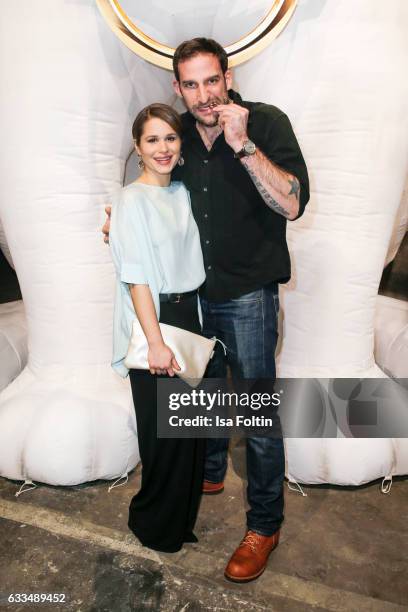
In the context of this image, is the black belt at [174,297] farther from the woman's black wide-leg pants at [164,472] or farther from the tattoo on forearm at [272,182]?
the tattoo on forearm at [272,182]

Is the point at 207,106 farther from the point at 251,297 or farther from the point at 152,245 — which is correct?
the point at 251,297

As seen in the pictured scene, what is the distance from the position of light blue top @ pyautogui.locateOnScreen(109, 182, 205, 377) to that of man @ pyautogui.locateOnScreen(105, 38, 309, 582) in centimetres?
4

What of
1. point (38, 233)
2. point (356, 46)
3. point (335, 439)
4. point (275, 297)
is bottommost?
point (335, 439)

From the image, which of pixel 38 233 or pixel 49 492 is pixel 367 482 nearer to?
pixel 49 492

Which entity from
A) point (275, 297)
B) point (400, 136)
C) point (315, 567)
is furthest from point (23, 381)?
point (400, 136)

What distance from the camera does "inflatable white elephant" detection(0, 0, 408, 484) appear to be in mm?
1416

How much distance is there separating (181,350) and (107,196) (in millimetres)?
520

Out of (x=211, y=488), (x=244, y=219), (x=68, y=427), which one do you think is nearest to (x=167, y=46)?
(x=244, y=219)

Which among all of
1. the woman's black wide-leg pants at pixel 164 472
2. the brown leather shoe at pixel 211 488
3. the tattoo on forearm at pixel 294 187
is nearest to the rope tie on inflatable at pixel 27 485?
the woman's black wide-leg pants at pixel 164 472

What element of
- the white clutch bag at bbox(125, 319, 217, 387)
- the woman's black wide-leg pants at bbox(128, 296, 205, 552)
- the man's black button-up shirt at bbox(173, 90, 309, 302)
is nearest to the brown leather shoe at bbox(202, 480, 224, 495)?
the woman's black wide-leg pants at bbox(128, 296, 205, 552)

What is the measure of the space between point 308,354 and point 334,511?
418 mm

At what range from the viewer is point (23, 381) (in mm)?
1676

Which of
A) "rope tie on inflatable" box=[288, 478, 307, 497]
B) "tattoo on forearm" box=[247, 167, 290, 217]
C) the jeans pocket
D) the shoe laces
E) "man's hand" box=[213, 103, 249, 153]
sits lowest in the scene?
"rope tie on inflatable" box=[288, 478, 307, 497]

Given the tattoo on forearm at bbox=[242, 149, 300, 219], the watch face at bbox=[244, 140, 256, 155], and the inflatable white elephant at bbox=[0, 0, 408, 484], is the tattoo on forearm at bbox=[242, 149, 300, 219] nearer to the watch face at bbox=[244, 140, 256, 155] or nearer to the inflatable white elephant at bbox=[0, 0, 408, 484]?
the watch face at bbox=[244, 140, 256, 155]
